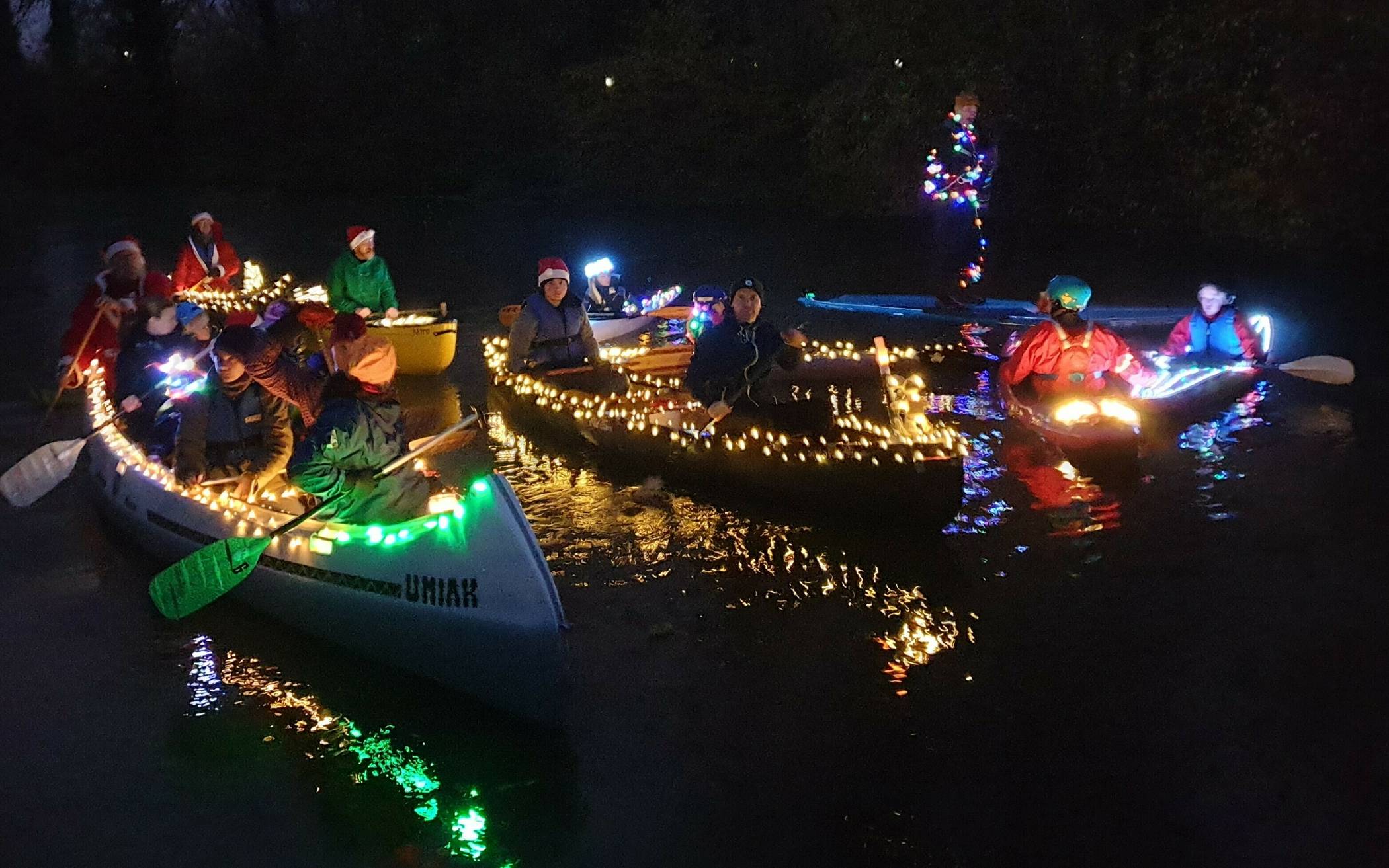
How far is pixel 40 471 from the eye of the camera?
7633 mm

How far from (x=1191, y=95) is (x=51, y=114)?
1331 inches

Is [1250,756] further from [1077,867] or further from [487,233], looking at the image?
[487,233]

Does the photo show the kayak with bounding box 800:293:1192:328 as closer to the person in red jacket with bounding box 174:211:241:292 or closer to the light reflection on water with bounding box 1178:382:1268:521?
the light reflection on water with bounding box 1178:382:1268:521

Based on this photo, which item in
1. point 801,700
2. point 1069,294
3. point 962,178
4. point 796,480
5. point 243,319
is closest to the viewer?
point 801,700

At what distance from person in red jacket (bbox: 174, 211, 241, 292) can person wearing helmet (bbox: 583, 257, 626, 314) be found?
177 inches

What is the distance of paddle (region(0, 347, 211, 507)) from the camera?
24.7 feet

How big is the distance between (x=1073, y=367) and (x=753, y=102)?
74.9ft

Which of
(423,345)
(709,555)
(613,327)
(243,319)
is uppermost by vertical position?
(243,319)

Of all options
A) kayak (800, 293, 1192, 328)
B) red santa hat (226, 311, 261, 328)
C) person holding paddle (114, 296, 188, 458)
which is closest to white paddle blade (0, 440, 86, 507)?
person holding paddle (114, 296, 188, 458)

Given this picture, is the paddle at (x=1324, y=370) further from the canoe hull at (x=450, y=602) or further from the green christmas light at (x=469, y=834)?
the green christmas light at (x=469, y=834)

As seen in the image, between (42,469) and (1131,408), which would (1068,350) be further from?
(42,469)

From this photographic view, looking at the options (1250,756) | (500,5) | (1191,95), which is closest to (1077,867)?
(1250,756)

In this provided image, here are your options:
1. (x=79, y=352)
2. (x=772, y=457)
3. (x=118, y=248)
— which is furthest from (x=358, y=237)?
(x=772, y=457)

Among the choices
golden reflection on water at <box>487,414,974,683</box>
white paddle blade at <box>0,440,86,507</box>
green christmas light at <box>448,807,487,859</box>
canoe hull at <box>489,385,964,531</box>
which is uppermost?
white paddle blade at <box>0,440,86,507</box>
